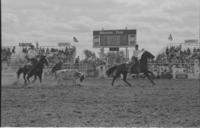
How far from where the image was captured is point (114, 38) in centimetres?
2834

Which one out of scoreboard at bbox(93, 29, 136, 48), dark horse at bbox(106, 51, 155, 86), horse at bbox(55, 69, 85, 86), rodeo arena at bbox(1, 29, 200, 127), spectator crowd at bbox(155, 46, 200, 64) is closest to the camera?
A: rodeo arena at bbox(1, 29, 200, 127)

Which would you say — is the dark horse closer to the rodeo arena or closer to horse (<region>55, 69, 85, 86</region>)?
the rodeo arena

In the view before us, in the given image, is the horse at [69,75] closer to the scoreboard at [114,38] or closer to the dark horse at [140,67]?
the dark horse at [140,67]

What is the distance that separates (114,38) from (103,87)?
12.8 m

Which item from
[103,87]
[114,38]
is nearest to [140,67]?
[103,87]

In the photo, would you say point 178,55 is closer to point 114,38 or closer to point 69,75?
point 114,38

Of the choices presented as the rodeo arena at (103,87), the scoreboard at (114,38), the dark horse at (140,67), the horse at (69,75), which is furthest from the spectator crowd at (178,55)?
the horse at (69,75)

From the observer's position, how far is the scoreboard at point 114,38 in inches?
1103

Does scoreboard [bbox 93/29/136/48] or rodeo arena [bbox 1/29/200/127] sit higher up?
scoreboard [bbox 93/29/136/48]

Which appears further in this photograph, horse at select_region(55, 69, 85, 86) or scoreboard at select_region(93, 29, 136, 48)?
scoreboard at select_region(93, 29, 136, 48)

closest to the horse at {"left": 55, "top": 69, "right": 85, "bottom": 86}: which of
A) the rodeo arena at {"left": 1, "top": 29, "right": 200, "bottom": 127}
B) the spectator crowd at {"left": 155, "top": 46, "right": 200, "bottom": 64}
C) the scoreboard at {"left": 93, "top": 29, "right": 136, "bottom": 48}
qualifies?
the rodeo arena at {"left": 1, "top": 29, "right": 200, "bottom": 127}

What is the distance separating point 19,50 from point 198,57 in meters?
13.6

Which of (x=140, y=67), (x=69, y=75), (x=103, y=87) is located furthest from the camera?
(x=69, y=75)

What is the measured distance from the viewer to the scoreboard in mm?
28016
